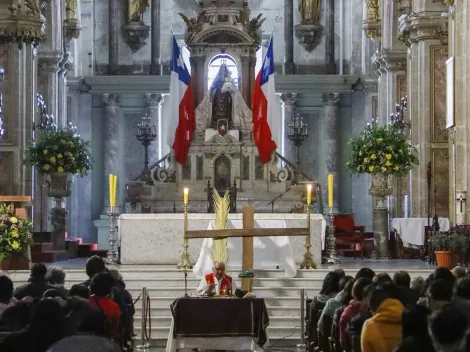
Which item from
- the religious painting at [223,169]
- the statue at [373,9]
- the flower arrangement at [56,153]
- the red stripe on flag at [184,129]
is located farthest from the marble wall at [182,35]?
the flower arrangement at [56,153]

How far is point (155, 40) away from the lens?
129 feet

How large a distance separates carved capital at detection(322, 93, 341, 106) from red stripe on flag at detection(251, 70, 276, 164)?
756 cm

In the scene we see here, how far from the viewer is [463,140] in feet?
79.7

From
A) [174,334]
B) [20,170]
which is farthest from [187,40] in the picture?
[174,334]

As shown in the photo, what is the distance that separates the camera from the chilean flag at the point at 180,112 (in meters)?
30.8

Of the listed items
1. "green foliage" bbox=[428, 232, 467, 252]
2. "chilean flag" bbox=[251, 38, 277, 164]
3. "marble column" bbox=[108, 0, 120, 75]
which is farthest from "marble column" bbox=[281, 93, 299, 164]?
"green foliage" bbox=[428, 232, 467, 252]

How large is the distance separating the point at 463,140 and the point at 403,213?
1017cm

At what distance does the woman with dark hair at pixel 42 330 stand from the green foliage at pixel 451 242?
45.7 feet

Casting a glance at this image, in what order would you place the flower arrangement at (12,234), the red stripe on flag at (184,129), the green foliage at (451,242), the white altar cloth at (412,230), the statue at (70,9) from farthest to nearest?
the statue at (70,9), the red stripe on flag at (184,129), the white altar cloth at (412,230), the green foliage at (451,242), the flower arrangement at (12,234)

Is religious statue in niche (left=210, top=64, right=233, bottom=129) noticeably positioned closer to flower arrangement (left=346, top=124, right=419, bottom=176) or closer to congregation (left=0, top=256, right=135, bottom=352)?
flower arrangement (left=346, top=124, right=419, bottom=176)

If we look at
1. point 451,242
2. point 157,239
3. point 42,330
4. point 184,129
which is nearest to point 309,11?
point 184,129

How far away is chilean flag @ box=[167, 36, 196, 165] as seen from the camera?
3084 cm

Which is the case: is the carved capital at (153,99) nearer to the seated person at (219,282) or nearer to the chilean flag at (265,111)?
the chilean flag at (265,111)

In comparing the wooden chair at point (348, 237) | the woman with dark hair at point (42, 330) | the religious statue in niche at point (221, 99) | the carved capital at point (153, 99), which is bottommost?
the wooden chair at point (348, 237)
